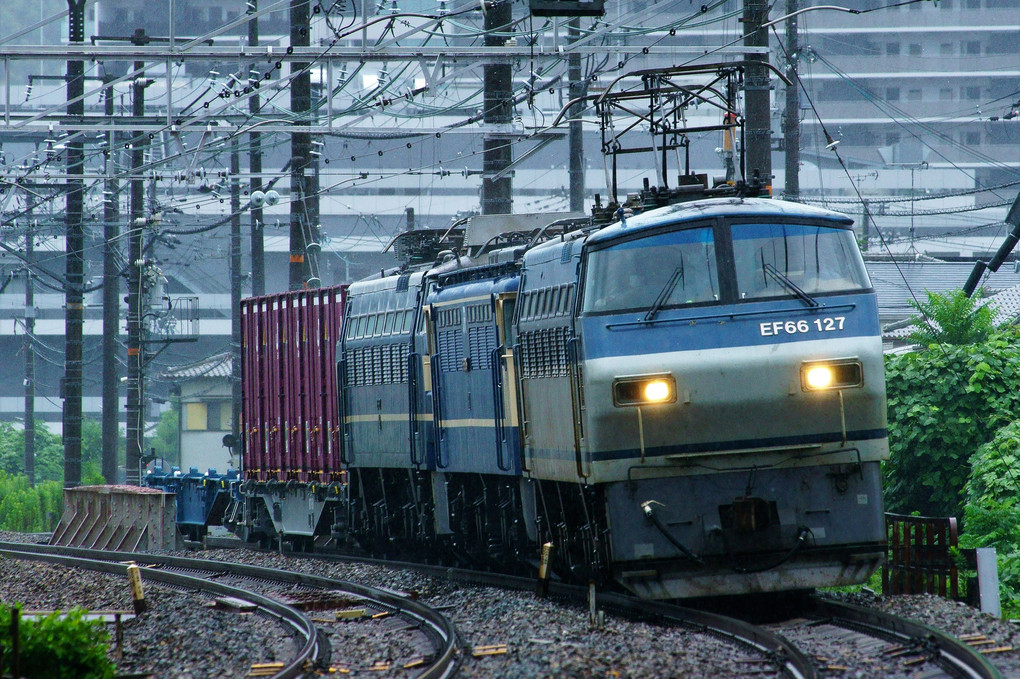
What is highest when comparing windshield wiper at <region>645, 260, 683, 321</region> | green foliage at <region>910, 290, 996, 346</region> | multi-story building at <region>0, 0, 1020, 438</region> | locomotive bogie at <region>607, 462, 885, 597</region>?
multi-story building at <region>0, 0, 1020, 438</region>

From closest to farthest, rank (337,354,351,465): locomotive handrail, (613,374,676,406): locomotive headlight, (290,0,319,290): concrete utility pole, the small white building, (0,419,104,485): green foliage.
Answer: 1. (613,374,676,406): locomotive headlight
2. (337,354,351,465): locomotive handrail
3. (290,0,319,290): concrete utility pole
4. (0,419,104,485): green foliage
5. the small white building

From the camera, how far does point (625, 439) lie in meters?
11.8

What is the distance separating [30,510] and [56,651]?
3085 centimetres

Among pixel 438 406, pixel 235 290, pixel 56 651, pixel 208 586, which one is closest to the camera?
pixel 56 651

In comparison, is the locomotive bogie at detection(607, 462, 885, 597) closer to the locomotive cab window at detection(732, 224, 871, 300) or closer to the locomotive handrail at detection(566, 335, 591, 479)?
the locomotive handrail at detection(566, 335, 591, 479)

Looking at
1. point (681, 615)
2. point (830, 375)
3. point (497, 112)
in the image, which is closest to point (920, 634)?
point (681, 615)

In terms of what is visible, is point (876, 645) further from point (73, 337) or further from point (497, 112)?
point (73, 337)

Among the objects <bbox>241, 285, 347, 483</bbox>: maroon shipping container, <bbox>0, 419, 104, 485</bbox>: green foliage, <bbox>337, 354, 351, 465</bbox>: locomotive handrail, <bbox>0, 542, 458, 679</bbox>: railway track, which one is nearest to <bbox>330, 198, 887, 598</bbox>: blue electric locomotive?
<bbox>0, 542, 458, 679</bbox>: railway track

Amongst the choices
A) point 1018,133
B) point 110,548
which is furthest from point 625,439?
point 1018,133

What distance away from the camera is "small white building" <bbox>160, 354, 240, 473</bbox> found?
60281 mm

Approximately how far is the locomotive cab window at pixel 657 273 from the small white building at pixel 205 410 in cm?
4943

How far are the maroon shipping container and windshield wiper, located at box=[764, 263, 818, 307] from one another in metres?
10.3

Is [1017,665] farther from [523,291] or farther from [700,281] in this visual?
[523,291]

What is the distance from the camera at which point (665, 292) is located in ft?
39.1
